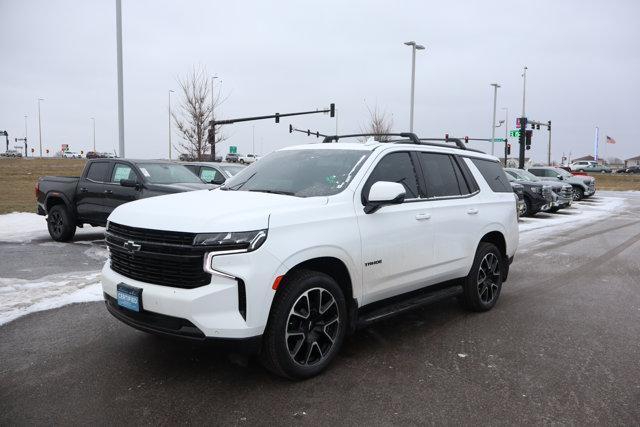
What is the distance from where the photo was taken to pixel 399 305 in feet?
15.2

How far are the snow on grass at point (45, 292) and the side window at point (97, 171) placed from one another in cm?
351

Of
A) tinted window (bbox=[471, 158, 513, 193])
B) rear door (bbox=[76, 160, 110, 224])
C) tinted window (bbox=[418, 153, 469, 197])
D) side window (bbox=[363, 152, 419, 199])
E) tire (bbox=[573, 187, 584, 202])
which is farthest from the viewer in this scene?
tire (bbox=[573, 187, 584, 202])

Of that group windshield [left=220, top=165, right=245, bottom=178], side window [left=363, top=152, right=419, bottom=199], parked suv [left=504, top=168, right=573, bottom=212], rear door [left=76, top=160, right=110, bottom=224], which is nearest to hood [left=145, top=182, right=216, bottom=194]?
rear door [left=76, top=160, right=110, bottom=224]

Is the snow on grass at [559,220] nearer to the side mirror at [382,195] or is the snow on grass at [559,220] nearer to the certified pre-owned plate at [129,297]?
the side mirror at [382,195]

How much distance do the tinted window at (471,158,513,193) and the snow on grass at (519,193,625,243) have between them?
5.99 m

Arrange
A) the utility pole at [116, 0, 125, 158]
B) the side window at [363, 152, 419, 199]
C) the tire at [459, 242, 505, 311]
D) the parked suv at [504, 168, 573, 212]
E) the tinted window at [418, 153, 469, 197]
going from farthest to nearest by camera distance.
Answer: the parked suv at [504, 168, 573, 212], the utility pole at [116, 0, 125, 158], the tire at [459, 242, 505, 311], the tinted window at [418, 153, 469, 197], the side window at [363, 152, 419, 199]

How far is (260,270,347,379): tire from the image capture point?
362 cm

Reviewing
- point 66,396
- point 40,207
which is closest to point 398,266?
point 66,396

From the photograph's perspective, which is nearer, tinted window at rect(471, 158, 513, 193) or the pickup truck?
tinted window at rect(471, 158, 513, 193)

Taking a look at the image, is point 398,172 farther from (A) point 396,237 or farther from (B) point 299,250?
(B) point 299,250

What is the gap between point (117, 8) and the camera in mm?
17328

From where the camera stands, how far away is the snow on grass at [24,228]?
11.1 metres

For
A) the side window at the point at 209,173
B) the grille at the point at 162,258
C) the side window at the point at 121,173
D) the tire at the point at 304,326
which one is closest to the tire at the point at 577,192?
the side window at the point at 209,173

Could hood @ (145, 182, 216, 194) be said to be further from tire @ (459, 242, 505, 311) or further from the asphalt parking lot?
tire @ (459, 242, 505, 311)
